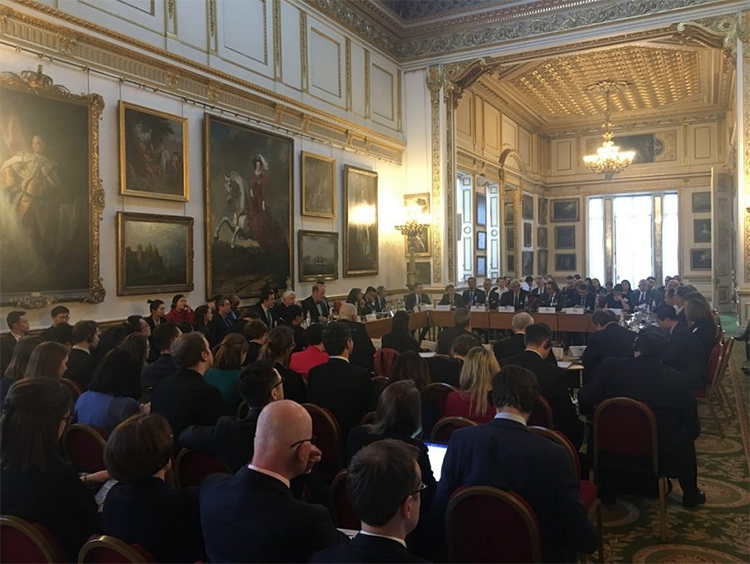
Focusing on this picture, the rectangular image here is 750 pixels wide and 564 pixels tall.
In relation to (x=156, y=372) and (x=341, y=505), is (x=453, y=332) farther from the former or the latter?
(x=341, y=505)

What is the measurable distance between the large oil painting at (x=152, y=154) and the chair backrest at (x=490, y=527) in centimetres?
673

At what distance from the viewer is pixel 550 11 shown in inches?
505

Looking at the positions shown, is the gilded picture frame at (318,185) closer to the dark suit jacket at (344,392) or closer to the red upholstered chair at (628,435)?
the dark suit jacket at (344,392)

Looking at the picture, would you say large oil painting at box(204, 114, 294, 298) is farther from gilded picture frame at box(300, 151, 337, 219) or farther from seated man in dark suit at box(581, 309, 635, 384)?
seated man in dark suit at box(581, 309, 635, 384)

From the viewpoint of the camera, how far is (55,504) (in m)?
2.27

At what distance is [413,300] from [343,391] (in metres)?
8.90

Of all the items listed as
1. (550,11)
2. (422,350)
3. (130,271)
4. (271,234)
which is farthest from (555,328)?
(130,271)

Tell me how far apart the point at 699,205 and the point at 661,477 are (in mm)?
18477

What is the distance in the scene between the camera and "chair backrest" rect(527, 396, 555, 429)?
395cm

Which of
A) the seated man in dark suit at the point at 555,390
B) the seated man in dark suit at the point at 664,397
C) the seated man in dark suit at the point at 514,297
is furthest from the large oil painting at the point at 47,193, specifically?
the seated man in dark suit at the point at 514,297

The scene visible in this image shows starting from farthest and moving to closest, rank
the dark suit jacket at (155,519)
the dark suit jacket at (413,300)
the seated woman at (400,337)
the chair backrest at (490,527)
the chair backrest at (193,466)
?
the dark suit jacket at (413,300)
the seated woman at (400,337)
the chair backrest at (193,466)
the chair backrest at (490,527)
the dark suit jacket at (155,519)

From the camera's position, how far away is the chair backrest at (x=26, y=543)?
2037 mm

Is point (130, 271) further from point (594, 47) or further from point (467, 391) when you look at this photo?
point (594, 47)

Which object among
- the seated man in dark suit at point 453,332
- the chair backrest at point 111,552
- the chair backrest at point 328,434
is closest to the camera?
the chair backrest at point 111,552
